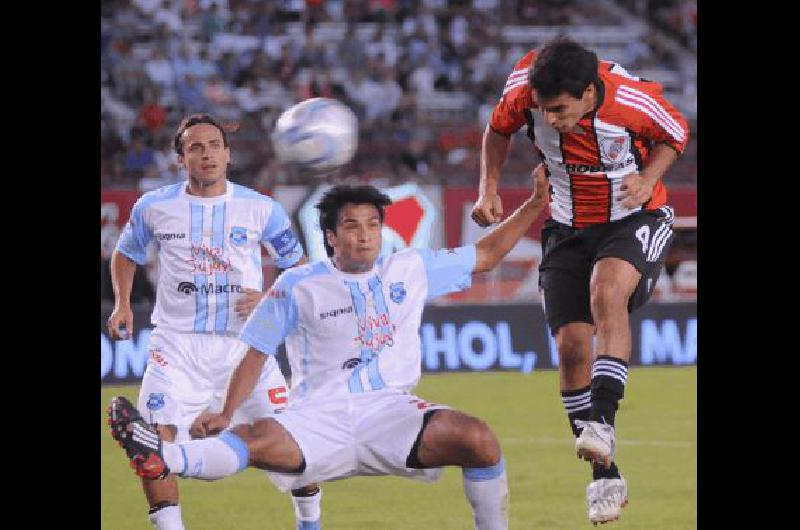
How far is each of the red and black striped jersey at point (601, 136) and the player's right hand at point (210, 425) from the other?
6.30ft

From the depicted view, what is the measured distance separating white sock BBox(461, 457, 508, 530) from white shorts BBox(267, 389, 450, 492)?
0.20 metres

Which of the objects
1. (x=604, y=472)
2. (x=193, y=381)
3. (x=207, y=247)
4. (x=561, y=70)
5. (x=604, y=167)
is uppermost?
(x=561, y=70)

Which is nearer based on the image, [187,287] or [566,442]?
[187,287]

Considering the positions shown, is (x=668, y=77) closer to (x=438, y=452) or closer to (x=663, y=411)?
(x=663, y=411)

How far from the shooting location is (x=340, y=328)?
6688 mm

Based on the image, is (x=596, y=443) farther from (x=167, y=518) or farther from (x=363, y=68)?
(x=363, y=68)

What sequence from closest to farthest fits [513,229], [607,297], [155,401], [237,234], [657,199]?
[607,297] → [513,229] → [657,199] → [155,401] → [237,234]

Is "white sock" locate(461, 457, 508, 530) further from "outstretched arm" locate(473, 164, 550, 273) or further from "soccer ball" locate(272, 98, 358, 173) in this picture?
"soccer ball" locate(272, 98, 358, 173)

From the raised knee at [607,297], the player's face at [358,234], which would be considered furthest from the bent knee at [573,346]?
the player's face at [358,234]

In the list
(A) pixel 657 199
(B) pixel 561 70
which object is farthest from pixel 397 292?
(A) pixel 657 199

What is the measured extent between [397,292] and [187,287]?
1.69m
